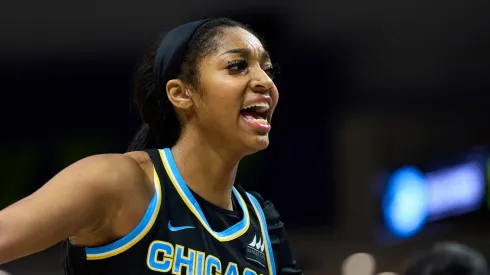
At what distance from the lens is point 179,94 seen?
1710mm

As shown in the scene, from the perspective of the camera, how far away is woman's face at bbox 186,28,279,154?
164 cm

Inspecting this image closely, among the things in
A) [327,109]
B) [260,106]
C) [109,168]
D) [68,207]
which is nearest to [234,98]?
[260,106]

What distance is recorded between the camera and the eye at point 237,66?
5.45ft

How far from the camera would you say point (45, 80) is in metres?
4.41

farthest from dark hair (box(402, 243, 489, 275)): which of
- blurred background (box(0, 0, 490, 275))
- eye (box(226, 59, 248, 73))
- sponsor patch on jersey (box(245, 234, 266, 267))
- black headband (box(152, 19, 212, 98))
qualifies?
blurred background (box(0, 0, 490, 275))

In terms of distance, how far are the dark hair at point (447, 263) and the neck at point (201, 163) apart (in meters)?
0.46

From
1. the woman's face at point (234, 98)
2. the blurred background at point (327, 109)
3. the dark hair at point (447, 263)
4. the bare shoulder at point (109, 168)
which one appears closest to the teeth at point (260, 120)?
the woman's face at point (234, 98)

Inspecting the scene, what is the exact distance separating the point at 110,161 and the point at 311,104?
124 inches

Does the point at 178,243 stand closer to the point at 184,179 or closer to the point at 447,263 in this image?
the point at 184,179

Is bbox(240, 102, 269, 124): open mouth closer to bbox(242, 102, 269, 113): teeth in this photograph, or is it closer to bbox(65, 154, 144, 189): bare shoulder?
bbox(242, 102, 269, 113): teeth

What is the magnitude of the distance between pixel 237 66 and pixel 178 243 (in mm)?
375

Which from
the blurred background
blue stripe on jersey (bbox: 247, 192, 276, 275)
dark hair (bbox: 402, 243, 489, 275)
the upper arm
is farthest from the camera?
the blurred background

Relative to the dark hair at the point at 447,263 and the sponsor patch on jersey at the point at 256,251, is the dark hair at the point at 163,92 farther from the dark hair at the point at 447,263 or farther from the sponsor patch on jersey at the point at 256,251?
the dark hair at the point at 447,263

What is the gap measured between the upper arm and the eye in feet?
0.93
